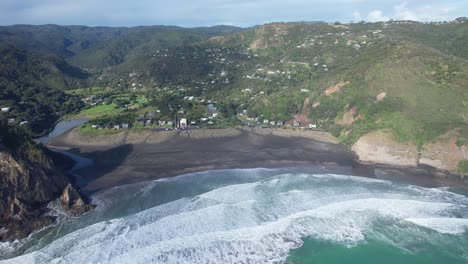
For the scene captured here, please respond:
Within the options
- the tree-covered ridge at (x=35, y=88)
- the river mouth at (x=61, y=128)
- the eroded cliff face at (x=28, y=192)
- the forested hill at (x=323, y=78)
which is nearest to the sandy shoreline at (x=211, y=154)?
the river mouth at (x=61, y=128)

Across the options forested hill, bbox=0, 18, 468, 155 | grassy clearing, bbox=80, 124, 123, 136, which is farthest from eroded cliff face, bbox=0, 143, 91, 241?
forested hill, bbox=0, 18, 468, 155

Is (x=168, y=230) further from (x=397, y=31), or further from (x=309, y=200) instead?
(x=397, y=31)

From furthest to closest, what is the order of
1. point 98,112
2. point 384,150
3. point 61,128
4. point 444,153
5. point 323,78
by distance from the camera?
point 98,112, point 323,78, point 61,128, point 384,150, point 444,153

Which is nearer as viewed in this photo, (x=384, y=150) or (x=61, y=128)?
(x=384, y=150)

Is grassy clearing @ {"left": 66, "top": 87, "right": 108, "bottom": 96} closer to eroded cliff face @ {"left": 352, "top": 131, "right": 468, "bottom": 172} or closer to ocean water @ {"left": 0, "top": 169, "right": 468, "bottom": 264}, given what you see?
ocean water @ {"left": 0, "top": 169, "right": 468, "bottom": 264}

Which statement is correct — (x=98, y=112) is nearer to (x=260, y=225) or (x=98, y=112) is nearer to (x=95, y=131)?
(x=95, y=131)

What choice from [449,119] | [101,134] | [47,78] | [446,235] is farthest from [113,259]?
[47,78]

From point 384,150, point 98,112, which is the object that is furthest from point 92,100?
point 384,150
